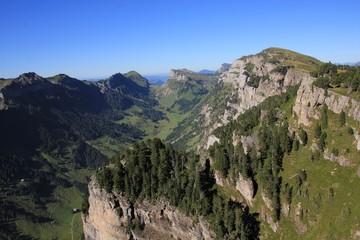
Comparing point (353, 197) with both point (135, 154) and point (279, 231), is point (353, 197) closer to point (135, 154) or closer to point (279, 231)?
point (279, 231)

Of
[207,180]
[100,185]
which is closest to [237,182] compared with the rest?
[207,180]

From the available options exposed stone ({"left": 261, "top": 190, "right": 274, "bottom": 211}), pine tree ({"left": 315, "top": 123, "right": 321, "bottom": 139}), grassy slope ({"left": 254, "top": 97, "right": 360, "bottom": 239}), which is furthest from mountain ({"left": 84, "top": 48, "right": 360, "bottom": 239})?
pine tree ({"left": 315, "top": 123, "right": 321, "bottom": 139})

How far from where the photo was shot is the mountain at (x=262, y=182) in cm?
13412

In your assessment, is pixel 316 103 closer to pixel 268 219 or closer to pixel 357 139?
pixel 357 139

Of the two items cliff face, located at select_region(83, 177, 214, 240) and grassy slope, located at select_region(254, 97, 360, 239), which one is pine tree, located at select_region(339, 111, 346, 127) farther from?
cliff face, located at select_region(83, 177, 214, 240)

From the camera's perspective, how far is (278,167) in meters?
150

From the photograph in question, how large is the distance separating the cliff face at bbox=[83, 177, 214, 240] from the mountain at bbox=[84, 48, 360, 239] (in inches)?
17.7

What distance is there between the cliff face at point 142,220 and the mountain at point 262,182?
45 centimetres

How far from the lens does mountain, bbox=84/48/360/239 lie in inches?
5281

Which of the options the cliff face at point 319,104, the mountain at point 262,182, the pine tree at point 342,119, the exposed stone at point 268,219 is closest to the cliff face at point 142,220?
the mountain at point 262,182

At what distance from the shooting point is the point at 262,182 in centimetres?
15000

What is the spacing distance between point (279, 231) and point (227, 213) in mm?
22052

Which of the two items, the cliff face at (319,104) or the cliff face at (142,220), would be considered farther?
the cliff face at (142,220)

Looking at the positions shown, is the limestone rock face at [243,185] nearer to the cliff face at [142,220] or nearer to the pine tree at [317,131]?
the cliff face at [142,220]
